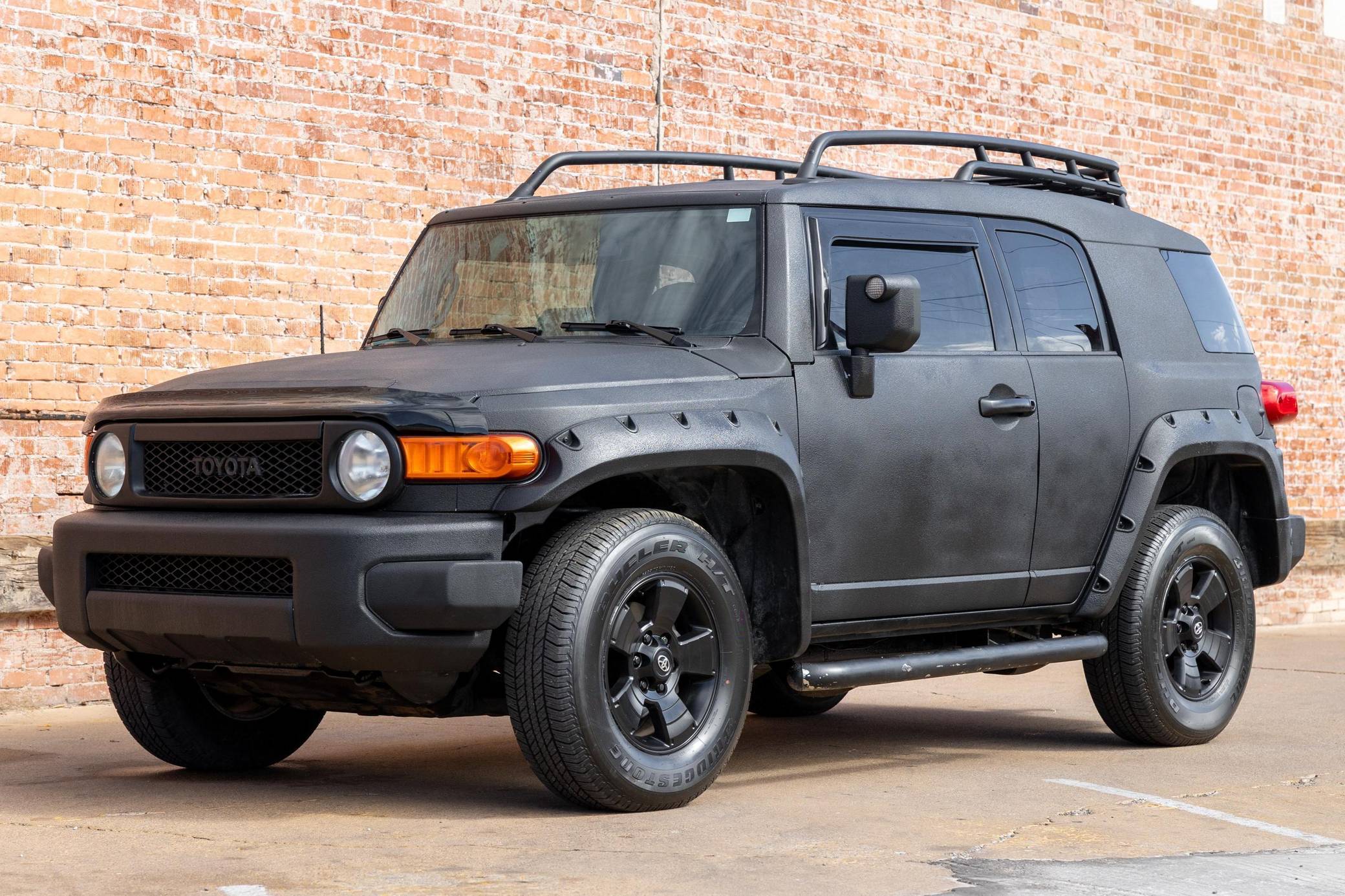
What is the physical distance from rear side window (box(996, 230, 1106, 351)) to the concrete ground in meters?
1.58

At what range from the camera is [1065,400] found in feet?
23.0

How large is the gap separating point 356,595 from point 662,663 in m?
1.00

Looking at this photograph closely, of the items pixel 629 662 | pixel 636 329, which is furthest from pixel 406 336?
pixel 629 662

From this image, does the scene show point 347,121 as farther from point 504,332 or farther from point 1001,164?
point 504,332

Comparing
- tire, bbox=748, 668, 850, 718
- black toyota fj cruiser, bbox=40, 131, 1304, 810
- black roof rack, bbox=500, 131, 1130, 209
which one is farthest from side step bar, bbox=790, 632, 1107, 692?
black roof rack, bbox=500, 131, 1130, 209

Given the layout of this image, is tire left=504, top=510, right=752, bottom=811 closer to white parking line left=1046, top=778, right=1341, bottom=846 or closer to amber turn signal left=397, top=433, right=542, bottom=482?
amber turn signal left=397, top=433, right=542, bottom=482

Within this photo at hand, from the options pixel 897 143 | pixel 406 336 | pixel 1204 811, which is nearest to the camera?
pixel 1204 811

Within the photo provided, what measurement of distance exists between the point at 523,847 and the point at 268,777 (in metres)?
1.76

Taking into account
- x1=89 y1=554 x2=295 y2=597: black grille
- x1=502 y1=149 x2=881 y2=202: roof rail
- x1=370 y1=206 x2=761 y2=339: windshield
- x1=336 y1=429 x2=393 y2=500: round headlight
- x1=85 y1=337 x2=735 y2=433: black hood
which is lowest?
x1=89 y1=554 x2=295 y2=597: black grille

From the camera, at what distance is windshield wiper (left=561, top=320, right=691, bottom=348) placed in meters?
6.09

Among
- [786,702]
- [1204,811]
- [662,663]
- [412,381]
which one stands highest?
[412,381]

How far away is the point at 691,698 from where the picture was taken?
579 centimetres

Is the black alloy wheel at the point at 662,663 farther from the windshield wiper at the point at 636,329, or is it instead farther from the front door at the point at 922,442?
the windshield wiper at the point at 636,329

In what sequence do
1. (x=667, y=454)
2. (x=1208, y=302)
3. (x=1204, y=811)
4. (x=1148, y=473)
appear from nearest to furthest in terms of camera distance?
(x=667, y=454), (x=1204, y=811), (x=1148, y=473), (x=1208, y=302)
